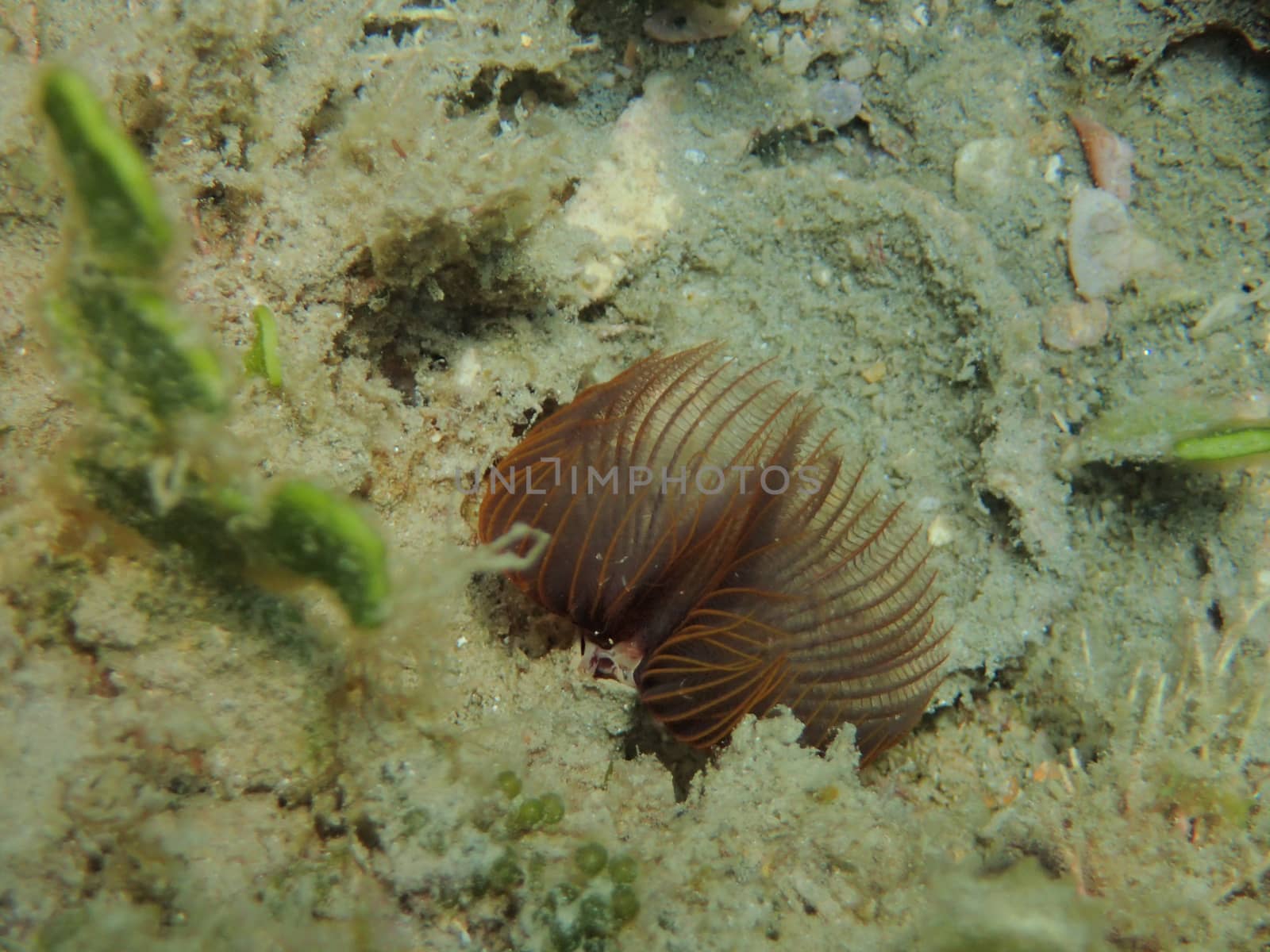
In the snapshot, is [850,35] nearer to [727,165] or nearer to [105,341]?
[727,165]

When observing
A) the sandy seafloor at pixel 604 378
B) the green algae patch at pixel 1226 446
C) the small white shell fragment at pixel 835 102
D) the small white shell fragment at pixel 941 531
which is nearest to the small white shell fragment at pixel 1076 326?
the sandy seafloor at pixel 604 378

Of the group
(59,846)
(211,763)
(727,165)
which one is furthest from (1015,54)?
(59,846)

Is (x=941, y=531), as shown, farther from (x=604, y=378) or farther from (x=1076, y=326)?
(x=604, y=378)

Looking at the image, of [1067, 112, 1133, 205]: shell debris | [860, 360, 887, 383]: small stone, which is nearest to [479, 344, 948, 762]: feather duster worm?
[860, 360, 887, 383]: small stone

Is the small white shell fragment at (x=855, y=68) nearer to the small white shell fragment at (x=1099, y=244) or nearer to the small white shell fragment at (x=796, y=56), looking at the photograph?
the small white shell fragment at (x=796, y=56)

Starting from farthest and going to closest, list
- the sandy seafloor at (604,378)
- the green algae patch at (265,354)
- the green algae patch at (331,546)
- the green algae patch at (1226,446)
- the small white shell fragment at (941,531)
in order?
the small white shell fragment at (941,531) < the green algae patch at (1226,446) < the green algae patch at (265,354) < the sandy seafloor at (604,378) < the green algae patch at (331,546)

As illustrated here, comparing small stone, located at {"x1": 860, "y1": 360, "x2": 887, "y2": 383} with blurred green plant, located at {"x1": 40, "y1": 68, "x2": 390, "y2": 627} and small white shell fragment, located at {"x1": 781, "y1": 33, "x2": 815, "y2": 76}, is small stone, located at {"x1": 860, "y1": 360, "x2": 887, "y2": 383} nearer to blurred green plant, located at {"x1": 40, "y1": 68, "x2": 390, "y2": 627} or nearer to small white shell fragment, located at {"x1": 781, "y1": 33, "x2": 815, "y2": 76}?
small white shell fragment, located at {"x1": 781, "y1": 33, "x2": 815, "y2": 76}
